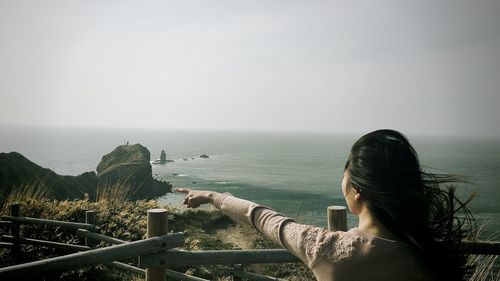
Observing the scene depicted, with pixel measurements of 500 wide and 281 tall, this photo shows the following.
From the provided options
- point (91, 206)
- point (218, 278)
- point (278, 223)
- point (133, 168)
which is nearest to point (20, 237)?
point (91, 206)

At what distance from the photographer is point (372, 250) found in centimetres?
139

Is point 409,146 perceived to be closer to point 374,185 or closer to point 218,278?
point 374,185

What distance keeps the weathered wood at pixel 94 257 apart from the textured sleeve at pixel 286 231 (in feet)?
2.31

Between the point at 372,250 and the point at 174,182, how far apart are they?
217 ft

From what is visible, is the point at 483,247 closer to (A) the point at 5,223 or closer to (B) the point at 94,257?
(B) the point at 94,257

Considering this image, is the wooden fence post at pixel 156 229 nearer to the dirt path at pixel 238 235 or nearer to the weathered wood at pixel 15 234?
the weathered wood at pixel 15 234

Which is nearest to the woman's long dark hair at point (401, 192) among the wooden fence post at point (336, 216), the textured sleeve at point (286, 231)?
the textured sleeve at point (286, 231)

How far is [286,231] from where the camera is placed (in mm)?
1635

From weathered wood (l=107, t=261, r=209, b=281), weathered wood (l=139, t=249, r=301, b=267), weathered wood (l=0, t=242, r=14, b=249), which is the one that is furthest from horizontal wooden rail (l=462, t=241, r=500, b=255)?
weathered wood (l=0, t=242, r=14, b=249)

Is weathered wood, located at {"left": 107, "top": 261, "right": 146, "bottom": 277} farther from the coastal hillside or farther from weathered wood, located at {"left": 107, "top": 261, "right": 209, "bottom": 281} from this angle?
the coastal hillside

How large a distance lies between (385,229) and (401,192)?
7.5 inches

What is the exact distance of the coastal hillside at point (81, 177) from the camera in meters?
22.2

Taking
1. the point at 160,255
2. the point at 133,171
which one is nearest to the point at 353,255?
the point at 160,255

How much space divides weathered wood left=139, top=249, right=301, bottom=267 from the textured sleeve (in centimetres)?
68
